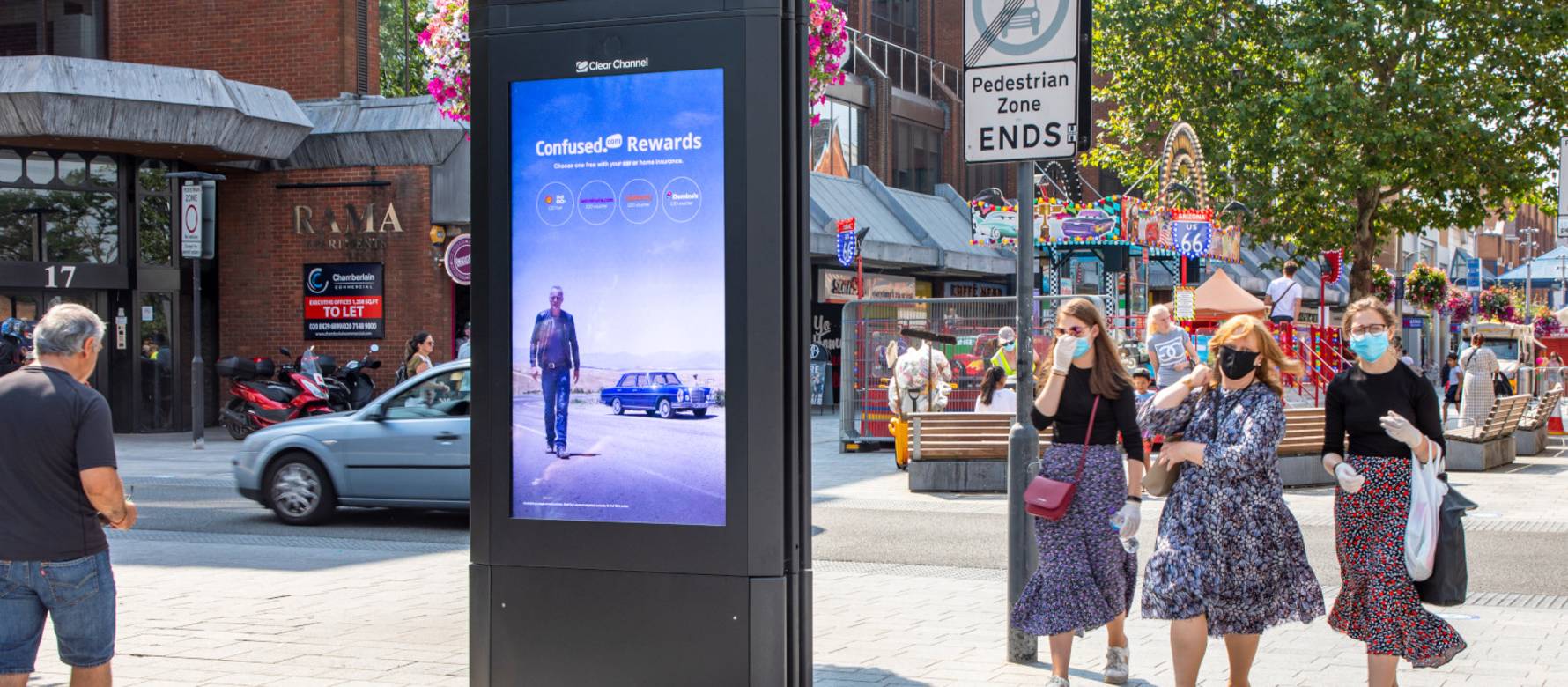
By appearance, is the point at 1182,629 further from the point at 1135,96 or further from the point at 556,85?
the point at 1135,96

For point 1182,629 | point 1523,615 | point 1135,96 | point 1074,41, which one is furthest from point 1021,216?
point 1135,96

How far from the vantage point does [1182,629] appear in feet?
19.1

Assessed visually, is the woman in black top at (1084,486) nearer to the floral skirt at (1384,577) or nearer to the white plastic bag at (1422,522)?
the floral skirt at (1384,577)

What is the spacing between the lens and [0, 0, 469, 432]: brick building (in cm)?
2161

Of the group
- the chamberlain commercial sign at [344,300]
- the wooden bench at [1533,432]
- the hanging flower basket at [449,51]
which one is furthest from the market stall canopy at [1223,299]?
the hanging flower basket at [449,51]

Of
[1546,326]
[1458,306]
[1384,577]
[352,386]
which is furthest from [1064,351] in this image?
[1458,306]

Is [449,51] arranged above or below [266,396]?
above

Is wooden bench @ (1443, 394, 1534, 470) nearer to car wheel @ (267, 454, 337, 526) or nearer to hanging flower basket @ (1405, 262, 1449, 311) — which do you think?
car wheel @ (267, 454, 337, 526)

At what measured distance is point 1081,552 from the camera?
20.7ft

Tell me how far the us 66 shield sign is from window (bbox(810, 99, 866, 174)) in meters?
25.4

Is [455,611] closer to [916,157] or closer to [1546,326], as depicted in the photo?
[916,157]

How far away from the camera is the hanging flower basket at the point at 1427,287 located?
48.2 m

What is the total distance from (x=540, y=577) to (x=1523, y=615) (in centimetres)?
567

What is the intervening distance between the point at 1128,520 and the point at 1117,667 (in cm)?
78
